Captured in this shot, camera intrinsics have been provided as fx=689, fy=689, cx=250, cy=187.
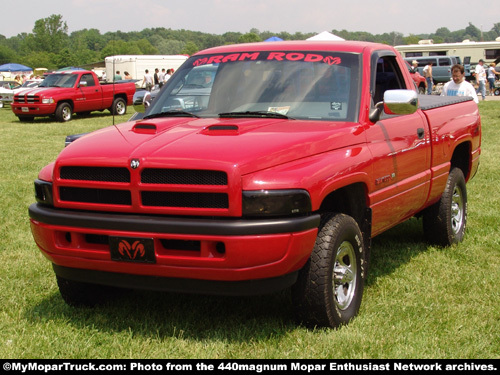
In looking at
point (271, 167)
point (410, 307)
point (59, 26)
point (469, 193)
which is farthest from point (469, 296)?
point (59, 26)

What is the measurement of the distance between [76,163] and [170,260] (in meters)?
0.85

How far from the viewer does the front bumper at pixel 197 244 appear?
3.68m

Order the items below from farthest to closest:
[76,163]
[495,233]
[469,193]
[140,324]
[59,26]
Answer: [59,26], [469,193], [495,233], [140,324], [76,163]

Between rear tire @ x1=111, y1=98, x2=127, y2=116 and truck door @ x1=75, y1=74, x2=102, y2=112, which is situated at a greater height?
truck door @ x1=75, y1=74, x2=102, y2=112

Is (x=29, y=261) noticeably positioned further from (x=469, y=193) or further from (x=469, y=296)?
(x=469, y=193)

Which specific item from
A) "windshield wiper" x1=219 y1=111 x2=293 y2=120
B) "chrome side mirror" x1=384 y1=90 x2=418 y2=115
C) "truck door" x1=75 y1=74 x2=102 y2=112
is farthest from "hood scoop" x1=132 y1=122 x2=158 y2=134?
"truck door" x1=75 y1=74 x2=102 y2=112

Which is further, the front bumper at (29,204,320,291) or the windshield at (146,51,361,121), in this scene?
the windshield at (146,51,361,121)

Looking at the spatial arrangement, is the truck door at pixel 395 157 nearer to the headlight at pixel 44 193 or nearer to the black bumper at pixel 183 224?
the black bumper at pixel 183 224

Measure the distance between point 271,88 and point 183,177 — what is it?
58.8 inches

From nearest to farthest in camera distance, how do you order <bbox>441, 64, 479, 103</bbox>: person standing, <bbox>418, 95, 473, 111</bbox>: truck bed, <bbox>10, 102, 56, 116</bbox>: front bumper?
<bbox>418, 95, 473, 111</bbox>: truck bed, <bbox>441, 64, 479, 103</bbox>: person standing, <bbox>10, 102, 56, 116</bbox>: front bumper

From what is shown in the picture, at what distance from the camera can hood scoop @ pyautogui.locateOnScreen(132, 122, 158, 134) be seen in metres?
4.41

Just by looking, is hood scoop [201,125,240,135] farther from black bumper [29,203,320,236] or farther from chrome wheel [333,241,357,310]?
chrome wheel [333,241,357,310]

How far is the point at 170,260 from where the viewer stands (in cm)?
380

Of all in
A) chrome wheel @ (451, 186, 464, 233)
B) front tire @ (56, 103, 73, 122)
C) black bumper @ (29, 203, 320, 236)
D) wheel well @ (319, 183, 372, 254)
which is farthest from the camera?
front tire @ (56, 103, 73, 122)
